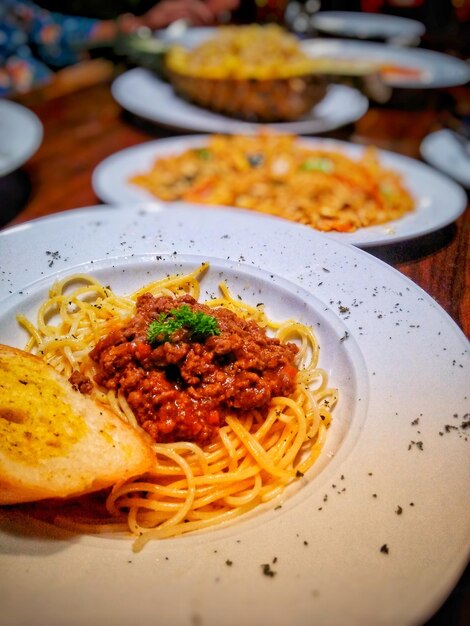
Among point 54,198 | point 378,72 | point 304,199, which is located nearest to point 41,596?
point 304,199

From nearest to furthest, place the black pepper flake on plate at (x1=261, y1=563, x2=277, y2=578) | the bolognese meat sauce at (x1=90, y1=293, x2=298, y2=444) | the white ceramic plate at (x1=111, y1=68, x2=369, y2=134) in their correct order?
the black pepper flake on plate at (x1=261, y1=563, x2=277, y2=578), the bolognese meat sauce at (x1=90, y1=293, x2=298, y2=444), the white ceramic plate at (x1=111, y1=68, x2=369, y2=134)

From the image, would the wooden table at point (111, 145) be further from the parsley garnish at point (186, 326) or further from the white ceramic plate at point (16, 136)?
the parsley garnish at point (186, 326)

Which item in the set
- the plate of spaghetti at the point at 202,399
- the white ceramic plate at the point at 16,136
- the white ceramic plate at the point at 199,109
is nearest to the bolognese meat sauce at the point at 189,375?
the plate of spaghetti at the point at 202,399

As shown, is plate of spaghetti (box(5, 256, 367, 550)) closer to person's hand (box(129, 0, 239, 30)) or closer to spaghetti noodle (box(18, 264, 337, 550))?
spaghetti noodle (box(18, 264, 337, 550))

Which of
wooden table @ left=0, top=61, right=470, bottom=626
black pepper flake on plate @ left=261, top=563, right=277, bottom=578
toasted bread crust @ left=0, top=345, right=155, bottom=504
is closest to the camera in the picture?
black pepper flake on plate @ left=261, top=563, right=277, bottom=578

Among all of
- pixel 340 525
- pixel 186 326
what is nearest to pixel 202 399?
pixel 186 326

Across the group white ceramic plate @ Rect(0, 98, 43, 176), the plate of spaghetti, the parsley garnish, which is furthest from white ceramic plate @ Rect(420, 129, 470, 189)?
white ceramic plate @ Rect(0, 98, 43, 176)
